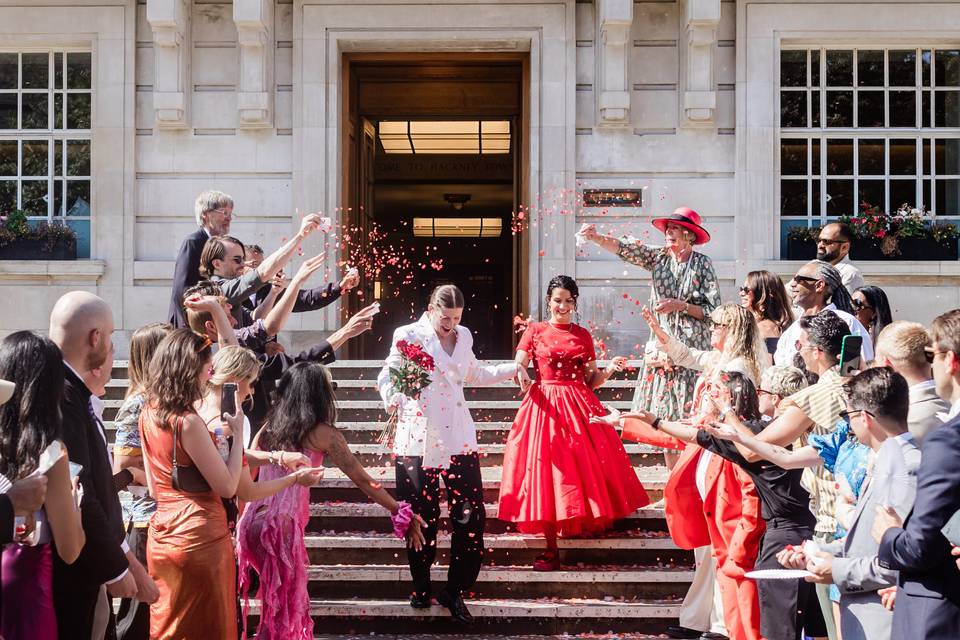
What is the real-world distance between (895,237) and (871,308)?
13.1ft

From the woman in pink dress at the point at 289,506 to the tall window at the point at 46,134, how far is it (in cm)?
696

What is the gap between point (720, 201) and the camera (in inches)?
429

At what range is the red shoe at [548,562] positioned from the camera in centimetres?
652

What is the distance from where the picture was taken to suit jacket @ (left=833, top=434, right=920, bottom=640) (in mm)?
3486

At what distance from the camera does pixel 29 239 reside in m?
11.0

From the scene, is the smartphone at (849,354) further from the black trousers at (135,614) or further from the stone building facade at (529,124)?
the stone building facade at (529,124)

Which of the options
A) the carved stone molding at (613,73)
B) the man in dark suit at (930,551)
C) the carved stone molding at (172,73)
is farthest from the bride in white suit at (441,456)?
the carved stone molding at (172,73)

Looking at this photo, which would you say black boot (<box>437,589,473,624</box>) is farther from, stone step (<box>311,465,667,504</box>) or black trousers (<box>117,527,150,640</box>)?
black trousers (<box>117,527,150,640</box>)

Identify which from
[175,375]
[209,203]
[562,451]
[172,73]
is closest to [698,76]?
[172,73]

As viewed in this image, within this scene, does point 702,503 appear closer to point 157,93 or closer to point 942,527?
point 942,527

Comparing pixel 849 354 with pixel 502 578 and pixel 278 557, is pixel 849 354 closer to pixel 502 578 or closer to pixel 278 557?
pixel 502 578

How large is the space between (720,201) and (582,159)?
149 cm

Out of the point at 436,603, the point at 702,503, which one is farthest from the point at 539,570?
the point at 702,503

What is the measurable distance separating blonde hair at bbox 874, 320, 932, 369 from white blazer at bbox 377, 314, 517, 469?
9.20 feet
